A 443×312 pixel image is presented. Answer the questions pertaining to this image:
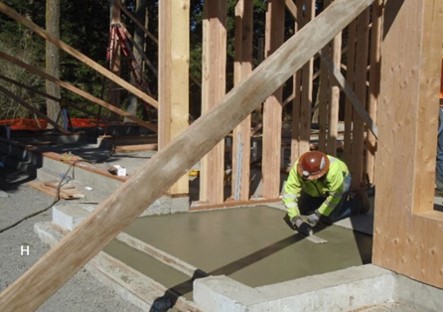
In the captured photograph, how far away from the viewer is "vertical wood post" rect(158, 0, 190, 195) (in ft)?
20.7

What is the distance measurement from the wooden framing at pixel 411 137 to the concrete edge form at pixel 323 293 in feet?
0.42

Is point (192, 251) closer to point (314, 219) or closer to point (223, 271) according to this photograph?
point (223, 271)

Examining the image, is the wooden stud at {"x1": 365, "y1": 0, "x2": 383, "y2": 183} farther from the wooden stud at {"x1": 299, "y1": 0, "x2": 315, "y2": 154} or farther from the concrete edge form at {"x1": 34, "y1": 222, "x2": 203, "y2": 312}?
the concrete edge form at {"x1": 34, "y1": 222, "x2": 203, "y2": 312}

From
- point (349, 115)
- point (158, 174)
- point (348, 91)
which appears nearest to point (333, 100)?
point (349, 115)

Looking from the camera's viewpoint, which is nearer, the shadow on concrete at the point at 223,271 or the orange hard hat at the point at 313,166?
the shadow on concrete at the point at 223,271

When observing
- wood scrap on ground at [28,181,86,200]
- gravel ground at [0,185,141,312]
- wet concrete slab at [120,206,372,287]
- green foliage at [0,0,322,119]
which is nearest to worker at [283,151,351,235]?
wet concrete slab at [120,206,372,287]

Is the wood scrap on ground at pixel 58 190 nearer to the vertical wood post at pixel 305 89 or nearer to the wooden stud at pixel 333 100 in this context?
the vertical wood post at pixel 305 89

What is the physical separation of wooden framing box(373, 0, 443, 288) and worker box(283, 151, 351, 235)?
1.30 m

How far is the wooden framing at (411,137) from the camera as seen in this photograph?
3.85 metres

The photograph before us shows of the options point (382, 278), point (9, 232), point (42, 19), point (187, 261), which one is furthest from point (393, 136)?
point (42, 19)

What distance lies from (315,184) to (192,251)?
167cm

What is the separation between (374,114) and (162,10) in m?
3.42

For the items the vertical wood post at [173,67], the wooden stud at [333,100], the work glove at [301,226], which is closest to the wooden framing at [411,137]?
the work glove at [301,226]

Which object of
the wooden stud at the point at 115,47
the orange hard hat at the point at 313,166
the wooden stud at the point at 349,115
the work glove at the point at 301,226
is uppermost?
the wooden stud at the point at 115,47
